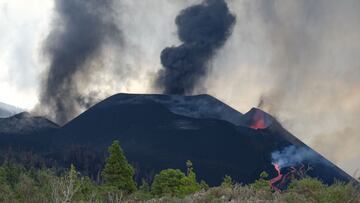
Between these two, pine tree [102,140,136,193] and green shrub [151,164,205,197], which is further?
pine tree [102,140,136,193]

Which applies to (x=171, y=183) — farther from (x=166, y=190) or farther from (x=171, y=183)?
(x=166, y=190)

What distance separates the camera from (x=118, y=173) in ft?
167

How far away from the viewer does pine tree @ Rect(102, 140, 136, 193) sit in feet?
164

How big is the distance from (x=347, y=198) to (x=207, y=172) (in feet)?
581

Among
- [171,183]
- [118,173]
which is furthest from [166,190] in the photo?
[118,173]

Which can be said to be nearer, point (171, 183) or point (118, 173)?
point (171, 183)

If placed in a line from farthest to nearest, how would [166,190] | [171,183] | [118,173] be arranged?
1. [118,173]
2. [171,183]
3. [166,190]

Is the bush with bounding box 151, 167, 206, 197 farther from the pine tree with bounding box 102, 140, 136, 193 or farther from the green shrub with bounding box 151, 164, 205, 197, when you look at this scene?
the pine tree with bounding box 102, 140, 136, 193

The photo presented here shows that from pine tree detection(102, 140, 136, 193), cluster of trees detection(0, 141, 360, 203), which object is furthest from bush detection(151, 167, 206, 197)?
pine tree detection(102, 140, 136, 193)

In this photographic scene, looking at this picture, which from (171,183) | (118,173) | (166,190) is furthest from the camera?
(118,173)

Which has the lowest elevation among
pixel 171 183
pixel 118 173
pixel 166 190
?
pixel 166 190

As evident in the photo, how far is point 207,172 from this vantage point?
193 metres

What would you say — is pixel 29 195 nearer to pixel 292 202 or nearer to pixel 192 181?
pixel 292 202

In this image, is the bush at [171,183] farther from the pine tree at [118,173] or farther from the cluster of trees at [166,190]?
the pine tree at [118,173]
